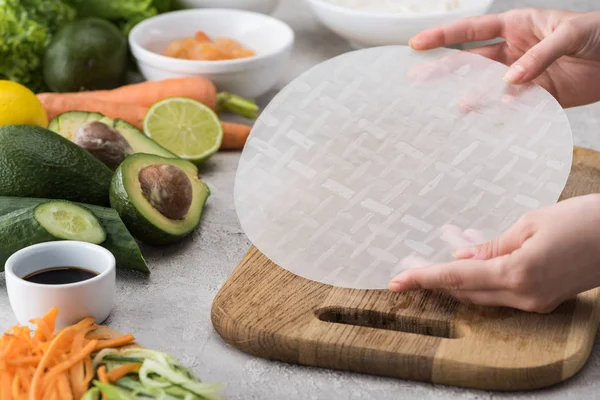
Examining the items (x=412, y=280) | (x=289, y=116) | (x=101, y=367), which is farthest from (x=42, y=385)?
(x=289, y=116)

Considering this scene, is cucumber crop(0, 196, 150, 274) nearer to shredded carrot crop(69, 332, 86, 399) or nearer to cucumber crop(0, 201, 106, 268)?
cucumber crop(0, 201, 106, 268)

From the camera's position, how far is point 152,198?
1781mm

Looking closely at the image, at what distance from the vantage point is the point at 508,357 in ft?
4.49

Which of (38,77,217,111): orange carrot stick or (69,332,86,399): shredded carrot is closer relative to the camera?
(69,332,86,399): shredded carrot

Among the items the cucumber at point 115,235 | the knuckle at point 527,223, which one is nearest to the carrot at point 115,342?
the cucumber at point 115,235

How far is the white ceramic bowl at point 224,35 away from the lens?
2.51 meters

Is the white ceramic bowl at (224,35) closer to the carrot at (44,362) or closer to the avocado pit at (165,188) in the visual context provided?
the avocado pit at (165,188)

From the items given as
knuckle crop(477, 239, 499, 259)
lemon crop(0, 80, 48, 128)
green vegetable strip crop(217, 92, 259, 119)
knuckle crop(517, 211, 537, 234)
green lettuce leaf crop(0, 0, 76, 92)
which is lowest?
green vegetable strip crop(217, 92, 259, 119)

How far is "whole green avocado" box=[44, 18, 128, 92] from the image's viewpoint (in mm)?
2545

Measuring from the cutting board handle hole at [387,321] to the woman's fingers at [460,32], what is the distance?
0.57 m

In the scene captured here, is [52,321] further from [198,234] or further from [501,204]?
[501,204]

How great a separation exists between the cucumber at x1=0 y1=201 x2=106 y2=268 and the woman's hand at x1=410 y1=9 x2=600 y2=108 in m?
0.73

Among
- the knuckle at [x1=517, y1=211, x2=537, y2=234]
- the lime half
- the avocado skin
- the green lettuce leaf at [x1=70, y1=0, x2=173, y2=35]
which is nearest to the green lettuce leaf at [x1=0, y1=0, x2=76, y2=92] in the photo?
the green lettuce leaf at [x1=70, y1=0, x2=173, y2=35]

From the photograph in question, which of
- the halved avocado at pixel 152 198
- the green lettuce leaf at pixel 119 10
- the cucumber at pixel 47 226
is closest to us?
the cucumber at pixel 47 226
